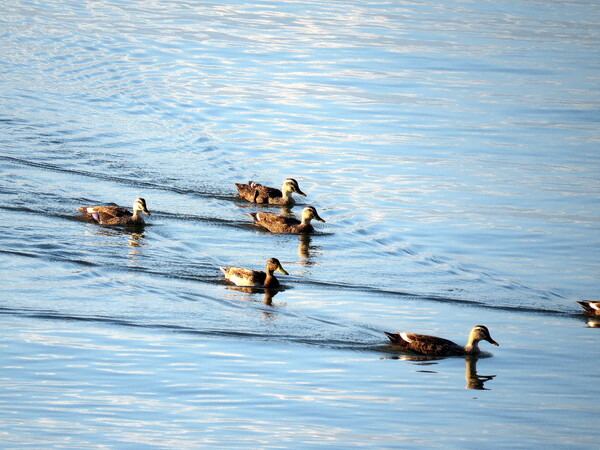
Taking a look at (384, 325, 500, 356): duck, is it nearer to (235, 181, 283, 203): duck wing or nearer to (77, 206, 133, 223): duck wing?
(77, 206, 133, 223): duck wing

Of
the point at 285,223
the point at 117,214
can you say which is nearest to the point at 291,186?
the point at 285,223

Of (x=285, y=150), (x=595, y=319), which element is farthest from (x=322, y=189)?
(x=595, y=319)

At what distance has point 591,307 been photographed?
18.4 meters

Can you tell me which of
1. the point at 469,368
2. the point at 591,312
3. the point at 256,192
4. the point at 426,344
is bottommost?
the point at 469,368

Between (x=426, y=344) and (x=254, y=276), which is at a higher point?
(x=254, y=276)

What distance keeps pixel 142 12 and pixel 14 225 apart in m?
32.9

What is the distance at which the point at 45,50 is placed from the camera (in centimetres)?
4188

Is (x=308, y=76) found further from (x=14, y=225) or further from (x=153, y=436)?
(x=153, y=436)

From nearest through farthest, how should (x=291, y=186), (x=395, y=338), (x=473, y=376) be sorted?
(x=473, y=376), (x=395, y=338), (x=291, y=186)

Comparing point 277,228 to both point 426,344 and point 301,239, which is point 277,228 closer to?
point 301,239

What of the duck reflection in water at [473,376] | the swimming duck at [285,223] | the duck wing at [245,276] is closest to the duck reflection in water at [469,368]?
the duck reflection in water at [473,376]

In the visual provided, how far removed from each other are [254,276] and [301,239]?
4.10 metres

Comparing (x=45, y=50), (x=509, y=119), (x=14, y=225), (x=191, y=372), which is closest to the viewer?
(x=191, y=372)

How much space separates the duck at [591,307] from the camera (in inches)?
720
